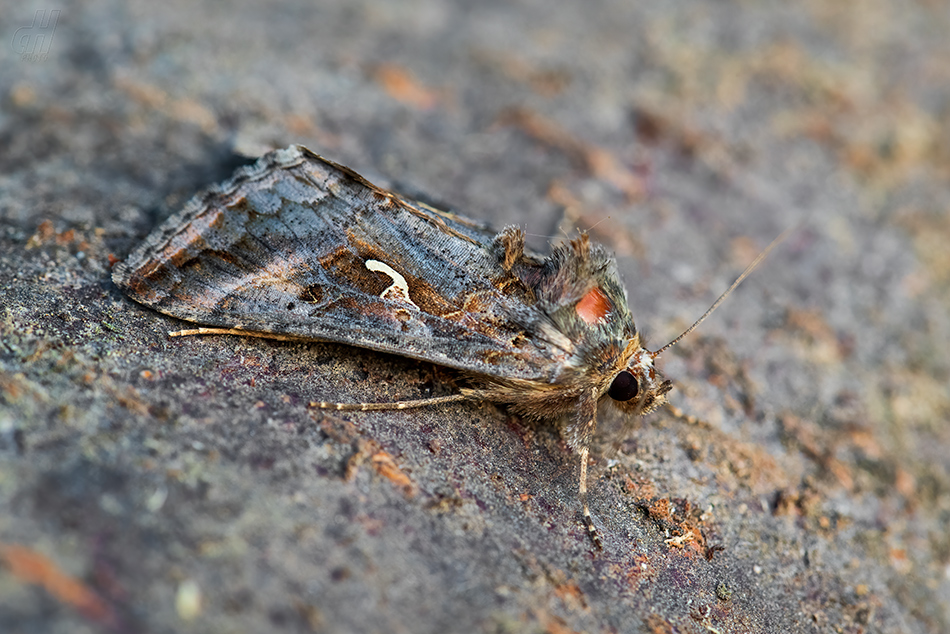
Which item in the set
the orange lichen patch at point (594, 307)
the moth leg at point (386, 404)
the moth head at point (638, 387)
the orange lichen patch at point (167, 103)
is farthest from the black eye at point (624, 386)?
the orange lichen patch at point (167, 103)

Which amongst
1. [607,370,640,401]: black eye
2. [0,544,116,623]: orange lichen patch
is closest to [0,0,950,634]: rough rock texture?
[0,544,116,623]: orange lichen patch

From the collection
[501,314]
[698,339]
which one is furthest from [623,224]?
[501,314]

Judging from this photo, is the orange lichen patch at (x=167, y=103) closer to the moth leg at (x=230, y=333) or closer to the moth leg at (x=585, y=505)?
the moth leg at (x=230, y=333)

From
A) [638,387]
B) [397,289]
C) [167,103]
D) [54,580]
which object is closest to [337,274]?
[397,289]

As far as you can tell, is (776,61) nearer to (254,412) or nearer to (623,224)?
(623,224)

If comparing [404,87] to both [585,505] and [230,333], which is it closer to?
[230,333]

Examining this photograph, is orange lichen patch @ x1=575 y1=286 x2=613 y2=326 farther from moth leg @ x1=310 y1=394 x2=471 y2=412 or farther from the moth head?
moth leg @ x1=310 y1=394 x2=471 y2=412
